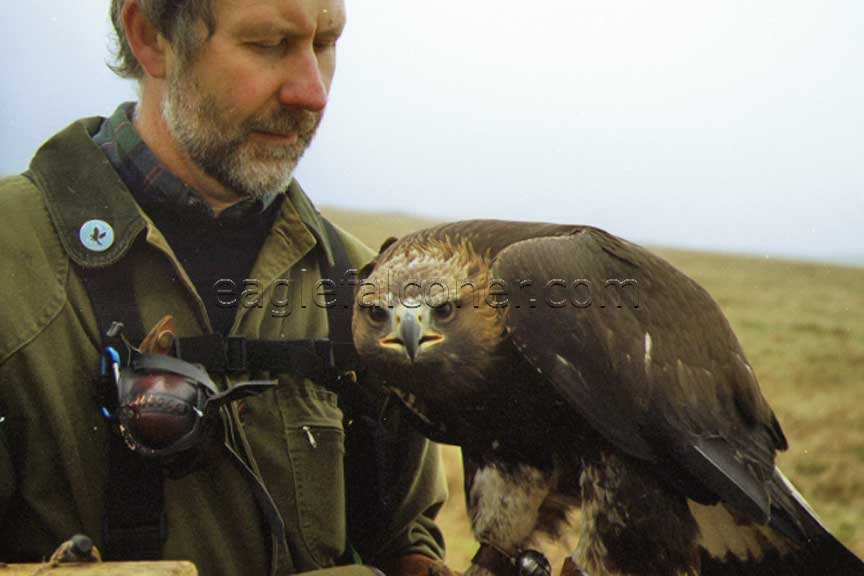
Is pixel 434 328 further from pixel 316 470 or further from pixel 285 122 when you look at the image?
pixel 285 122

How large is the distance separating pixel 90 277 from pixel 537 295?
1168mm

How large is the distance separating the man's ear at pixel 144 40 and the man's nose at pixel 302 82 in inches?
17.7

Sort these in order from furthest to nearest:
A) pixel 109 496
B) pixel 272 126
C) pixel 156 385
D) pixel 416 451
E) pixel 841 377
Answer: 1. pixel 841 377
2. pixel 416 451
3. pixel 272 126
4. pixel 109 496
5. pixel 156 385

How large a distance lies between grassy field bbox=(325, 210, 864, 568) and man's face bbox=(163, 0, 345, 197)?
951 mm

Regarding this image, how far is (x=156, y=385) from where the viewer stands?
244 cm

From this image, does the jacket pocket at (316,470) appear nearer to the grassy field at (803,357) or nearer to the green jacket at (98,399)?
the green jacket at (98,399)

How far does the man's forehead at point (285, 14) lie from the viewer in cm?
265

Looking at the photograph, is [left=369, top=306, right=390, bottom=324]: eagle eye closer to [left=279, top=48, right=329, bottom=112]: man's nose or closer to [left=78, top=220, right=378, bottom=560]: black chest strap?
[left=78, top=220, right=378, bottom=560]: black chest strap

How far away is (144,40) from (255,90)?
489 millimetres

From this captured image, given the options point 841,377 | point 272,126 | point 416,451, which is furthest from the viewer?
point 841,377

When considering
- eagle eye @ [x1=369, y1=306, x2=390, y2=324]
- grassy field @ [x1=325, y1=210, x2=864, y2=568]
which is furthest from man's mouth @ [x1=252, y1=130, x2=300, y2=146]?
grassy field @ [x1=325, y1=210, x2=864, y2=568]

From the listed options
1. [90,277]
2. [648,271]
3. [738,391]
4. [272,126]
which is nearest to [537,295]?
[648,271]

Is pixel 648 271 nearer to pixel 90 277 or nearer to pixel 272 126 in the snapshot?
pixel 272 126

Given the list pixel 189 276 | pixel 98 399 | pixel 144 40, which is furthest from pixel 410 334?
pixel 144 40
